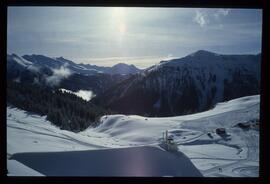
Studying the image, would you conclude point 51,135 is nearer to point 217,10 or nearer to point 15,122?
point 15,122

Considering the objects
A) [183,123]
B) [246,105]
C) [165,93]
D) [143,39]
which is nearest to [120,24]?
[143,39]

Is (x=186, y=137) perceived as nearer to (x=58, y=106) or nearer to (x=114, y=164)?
(x=114, y=164)

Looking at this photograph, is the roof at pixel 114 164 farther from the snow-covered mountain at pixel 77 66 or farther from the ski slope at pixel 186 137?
the snow-covered mountain at pixel 77 66

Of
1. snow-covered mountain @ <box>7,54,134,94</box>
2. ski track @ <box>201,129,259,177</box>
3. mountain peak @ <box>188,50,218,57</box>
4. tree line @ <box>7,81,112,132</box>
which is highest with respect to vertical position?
mountain peak @ <box>188,50,218,57</box>

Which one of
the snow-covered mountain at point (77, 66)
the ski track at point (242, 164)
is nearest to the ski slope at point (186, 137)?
the ski track at point (242, 164)

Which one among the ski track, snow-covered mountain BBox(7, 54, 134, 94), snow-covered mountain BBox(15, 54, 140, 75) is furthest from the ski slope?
snow-covered mountain BBox(15, 54, 140, 75)

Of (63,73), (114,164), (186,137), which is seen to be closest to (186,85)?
(186,137)

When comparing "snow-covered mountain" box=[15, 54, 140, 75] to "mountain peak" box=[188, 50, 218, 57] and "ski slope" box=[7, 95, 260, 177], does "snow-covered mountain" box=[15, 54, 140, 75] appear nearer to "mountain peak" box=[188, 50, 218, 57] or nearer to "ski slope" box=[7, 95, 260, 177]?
"ski slope" box=[7, 95, 260, 177]
